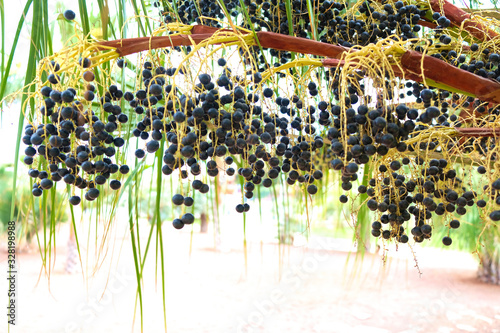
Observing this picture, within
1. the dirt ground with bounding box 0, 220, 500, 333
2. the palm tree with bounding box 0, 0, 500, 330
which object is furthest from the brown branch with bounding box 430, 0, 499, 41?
the dirt ground with bounding box 0, 220, 500, 333

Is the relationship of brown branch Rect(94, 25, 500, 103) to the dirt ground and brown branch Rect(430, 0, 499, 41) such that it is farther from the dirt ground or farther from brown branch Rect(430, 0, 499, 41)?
the dirt ground

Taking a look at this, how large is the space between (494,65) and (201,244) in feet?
22.1

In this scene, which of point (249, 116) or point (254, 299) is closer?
point (249, 116)

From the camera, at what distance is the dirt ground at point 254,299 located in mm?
3834

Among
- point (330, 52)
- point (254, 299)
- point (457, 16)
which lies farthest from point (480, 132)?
point (254, 299)

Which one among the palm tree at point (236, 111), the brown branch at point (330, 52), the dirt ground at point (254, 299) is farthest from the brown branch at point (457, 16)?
the dirt ground at point (254, 299)

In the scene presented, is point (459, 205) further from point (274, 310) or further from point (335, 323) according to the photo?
point (274, 310)

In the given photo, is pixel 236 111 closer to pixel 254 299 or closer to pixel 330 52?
pixel 330 52

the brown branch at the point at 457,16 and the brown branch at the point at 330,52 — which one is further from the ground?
the brown branch at the point at 457,16

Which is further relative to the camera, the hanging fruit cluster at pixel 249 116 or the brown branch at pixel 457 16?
the brown branch at pixel 457 16

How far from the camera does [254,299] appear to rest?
15.6 ft

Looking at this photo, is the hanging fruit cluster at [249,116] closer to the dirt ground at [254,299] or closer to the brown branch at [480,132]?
the brown branch at [480,132]

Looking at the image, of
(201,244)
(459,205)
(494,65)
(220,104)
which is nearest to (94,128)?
(220,104)

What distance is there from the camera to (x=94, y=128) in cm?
54
